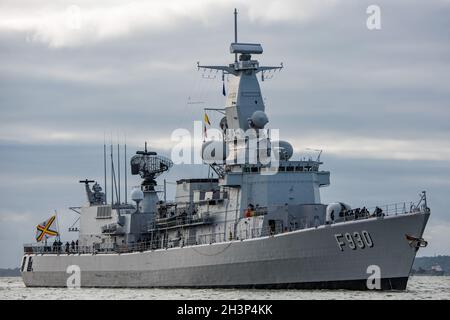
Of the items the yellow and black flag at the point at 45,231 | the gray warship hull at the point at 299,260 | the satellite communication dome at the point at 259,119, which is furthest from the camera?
the yellow and black flag at the point at 45,231

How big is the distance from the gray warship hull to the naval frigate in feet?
0.13

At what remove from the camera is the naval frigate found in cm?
3938

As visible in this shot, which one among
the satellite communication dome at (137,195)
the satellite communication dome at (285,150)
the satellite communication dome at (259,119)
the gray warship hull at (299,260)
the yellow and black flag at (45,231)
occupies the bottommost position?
the gray warship hull at (299,260)

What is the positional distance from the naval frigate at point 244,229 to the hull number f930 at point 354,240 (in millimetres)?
38

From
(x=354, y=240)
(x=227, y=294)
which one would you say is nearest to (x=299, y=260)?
(x=354, y=240)

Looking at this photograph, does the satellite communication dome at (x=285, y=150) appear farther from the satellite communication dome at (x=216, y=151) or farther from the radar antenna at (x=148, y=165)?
the radar antenna at (x=148, y=165)

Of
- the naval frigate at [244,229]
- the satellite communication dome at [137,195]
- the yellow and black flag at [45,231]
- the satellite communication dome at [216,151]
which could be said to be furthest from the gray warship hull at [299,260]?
the yellow and black flag at [45,231]

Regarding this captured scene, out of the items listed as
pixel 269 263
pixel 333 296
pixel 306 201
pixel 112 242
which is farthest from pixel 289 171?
pixel 112 242

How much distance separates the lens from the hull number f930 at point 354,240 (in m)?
39.1

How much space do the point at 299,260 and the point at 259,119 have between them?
26.2 feet

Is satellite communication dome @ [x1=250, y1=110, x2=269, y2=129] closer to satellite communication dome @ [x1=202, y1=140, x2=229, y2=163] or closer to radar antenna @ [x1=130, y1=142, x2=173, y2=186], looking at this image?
satellite communication dome @ [x1=202, y1=140, x2=229, y2=163]
